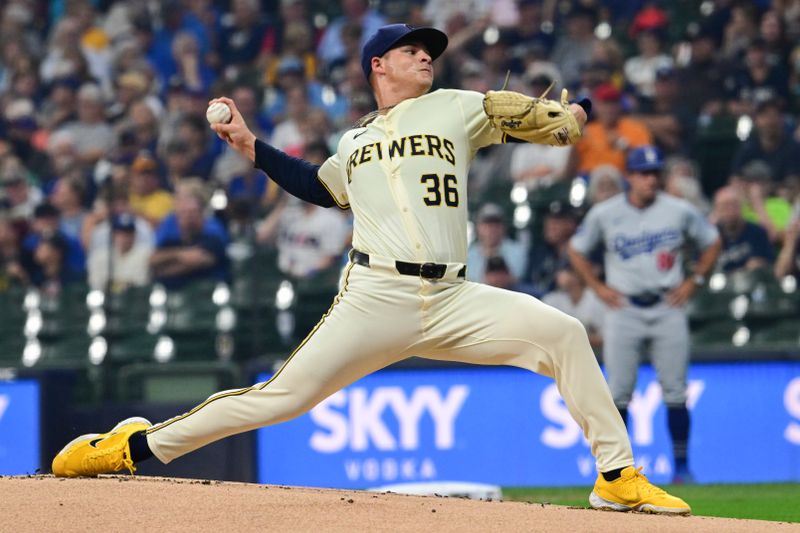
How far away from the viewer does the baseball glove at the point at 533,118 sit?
5.11 metres

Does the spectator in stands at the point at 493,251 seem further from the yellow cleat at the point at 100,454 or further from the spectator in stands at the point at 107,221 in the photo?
the yellow cleat at the point at 100,454

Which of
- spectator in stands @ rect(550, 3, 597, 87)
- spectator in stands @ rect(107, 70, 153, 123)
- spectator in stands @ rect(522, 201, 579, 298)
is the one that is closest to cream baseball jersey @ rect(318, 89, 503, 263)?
spectator in stands @ rect(522, 201, 579, 298)

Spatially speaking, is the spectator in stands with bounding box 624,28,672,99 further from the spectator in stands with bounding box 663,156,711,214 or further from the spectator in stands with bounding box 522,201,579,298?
the spectator in stands with bounding box 522,201,579,298

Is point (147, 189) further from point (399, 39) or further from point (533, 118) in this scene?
point (533, 118)

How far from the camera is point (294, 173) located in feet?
Answer: 18.4

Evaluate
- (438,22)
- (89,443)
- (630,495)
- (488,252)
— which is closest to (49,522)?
(89,443)

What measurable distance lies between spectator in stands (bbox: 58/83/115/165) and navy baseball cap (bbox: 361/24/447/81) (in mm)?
8679

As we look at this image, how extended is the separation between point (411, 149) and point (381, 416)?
505cm

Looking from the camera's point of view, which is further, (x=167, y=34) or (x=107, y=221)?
(x=167, y=34)

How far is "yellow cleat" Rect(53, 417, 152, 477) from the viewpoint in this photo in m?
→ 5.61

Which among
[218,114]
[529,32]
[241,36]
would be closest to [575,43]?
[529,32]

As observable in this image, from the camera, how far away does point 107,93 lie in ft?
49.5

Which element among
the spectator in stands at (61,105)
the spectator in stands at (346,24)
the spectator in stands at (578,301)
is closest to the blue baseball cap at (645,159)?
the spectator in stands at (578,301)

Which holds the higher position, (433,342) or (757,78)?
(757,78)
